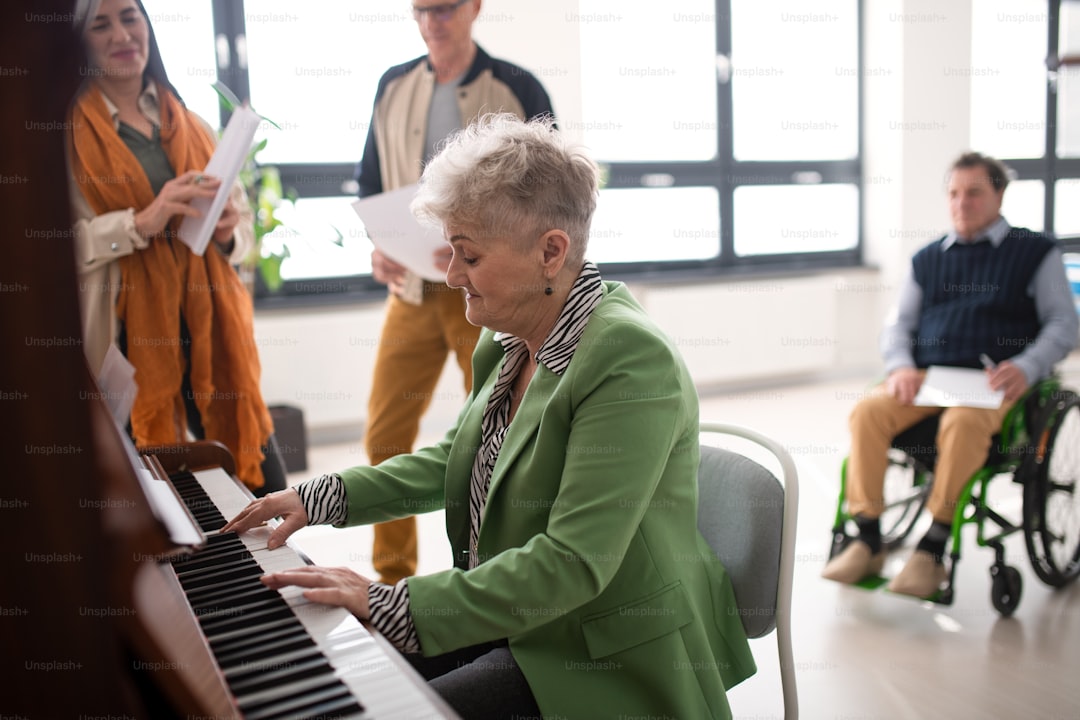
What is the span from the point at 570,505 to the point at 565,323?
11.0 inches

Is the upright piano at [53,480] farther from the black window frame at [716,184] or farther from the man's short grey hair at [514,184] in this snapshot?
the black window frame at [716,184]

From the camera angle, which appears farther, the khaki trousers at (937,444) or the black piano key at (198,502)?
the khaki trousers at (937,444)

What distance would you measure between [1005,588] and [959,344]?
77 cm

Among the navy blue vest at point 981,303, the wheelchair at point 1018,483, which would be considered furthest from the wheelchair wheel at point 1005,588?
the navy blue vest at point 981,303

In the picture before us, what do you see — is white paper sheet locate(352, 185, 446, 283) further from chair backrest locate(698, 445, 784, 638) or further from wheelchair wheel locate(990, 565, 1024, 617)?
wheelchair wheel locate(990, 565, 1024, 617)

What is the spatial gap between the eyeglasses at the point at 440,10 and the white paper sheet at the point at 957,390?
5.85ft

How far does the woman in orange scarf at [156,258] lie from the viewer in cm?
183

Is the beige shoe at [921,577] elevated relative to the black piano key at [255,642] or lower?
lower

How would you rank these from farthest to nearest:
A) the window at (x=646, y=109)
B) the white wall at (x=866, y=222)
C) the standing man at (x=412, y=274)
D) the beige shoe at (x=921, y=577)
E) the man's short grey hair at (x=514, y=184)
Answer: the white wall at (x=866, y=222), the window at (x=646, y=109), the beige shoe at (x=921, y=577), the standing man at (x=412, y=274), the man's short grey hair at (x=514, y=184)

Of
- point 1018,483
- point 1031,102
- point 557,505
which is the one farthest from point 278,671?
point 1031,102

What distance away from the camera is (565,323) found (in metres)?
1.25

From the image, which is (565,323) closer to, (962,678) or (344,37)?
(962,678)

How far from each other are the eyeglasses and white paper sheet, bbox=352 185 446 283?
492mm

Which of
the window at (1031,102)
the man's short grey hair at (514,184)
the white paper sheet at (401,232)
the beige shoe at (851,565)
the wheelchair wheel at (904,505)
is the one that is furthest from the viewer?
the window at (1031,102)
